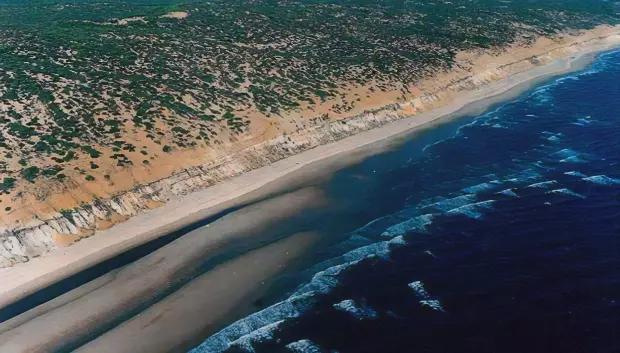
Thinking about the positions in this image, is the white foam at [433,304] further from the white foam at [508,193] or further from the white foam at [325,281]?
the white foam at [508,193]

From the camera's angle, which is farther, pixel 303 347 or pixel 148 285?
pixel 148 285

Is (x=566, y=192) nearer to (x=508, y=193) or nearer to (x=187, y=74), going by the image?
(x=508, y=193)

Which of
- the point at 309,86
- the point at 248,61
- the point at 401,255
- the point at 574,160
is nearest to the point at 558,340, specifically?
the point at 401,255

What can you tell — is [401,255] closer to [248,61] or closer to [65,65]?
[248,61]

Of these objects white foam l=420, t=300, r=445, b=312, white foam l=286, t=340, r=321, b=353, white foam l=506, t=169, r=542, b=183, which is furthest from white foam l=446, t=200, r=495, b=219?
white foam l=286, t=340, r=321, b=353

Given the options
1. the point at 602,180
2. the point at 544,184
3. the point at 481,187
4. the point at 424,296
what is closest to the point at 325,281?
the point at 424,296

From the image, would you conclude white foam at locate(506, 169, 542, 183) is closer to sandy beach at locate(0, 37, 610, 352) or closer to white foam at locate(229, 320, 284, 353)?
sandy beach at locate(0, 37, 610, 352)
